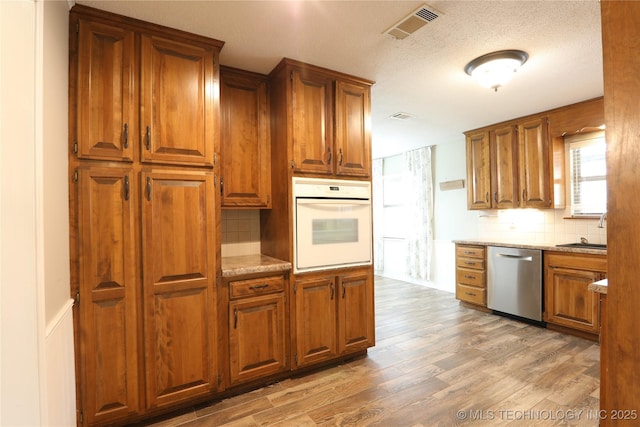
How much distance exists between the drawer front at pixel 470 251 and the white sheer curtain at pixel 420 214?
1.10m

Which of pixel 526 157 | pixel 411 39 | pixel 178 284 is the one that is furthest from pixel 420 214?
pixel 178 284

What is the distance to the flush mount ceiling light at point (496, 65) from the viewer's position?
2258 mm

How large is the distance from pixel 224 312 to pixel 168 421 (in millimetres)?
734

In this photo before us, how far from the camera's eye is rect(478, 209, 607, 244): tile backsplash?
356 cm

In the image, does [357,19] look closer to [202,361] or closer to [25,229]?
[25,229]

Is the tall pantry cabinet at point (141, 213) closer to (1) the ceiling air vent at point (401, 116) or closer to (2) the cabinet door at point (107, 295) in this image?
(2) the cabinet door at point (107, 295)

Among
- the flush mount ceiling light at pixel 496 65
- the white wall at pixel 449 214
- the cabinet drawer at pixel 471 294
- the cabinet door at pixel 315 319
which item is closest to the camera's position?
the flush mount ceiling light at pixel 496 65

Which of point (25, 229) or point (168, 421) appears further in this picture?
point (168, 421)

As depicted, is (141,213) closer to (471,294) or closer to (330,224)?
(330,224)

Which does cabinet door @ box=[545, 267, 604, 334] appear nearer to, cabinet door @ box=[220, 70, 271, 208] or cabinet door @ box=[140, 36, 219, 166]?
cabinet door @ box=[220, 70, 271, 208]

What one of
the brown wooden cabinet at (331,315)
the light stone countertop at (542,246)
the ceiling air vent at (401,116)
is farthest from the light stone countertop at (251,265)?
the light stone countertop at (542,246)

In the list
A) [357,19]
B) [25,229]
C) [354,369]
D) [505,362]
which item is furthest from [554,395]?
[25,229]

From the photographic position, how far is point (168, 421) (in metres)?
1.93

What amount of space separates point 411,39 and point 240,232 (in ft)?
6.86
